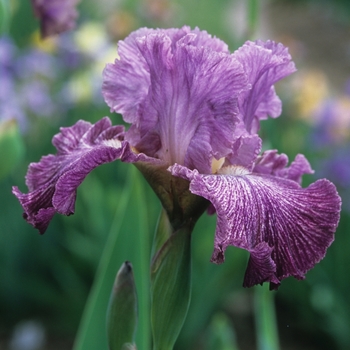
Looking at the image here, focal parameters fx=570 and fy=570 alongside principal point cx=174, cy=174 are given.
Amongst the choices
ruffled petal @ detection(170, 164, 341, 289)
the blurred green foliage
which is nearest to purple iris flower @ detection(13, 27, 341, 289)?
ruffled petal @ detection(170, 164, 341, 289)

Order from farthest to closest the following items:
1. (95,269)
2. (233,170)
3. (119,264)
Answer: (95,269), (119,264), (233,170)

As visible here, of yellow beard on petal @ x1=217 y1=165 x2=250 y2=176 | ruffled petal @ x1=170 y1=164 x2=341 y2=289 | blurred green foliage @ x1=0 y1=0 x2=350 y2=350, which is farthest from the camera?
blurred green foliage @ x1=0 y1=0 x2=350 y2=350

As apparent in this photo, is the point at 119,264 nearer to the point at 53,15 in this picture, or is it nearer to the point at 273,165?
the point at 273,165

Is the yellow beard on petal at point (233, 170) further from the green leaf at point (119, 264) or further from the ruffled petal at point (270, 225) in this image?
the green leaf at point (119, 264)

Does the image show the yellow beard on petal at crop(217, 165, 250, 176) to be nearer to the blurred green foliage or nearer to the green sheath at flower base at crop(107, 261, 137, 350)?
the green sheath at flower base at crop(107, 261, 137, 350)

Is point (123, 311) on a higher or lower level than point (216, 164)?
lower

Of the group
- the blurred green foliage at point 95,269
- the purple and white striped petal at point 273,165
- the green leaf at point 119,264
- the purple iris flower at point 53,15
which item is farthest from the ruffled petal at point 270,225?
the blurred green foliage at point 95,269

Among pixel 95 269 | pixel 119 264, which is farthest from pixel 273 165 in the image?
pixel 95 269

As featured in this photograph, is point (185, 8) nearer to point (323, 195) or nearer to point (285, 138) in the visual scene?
point (285, 138)
